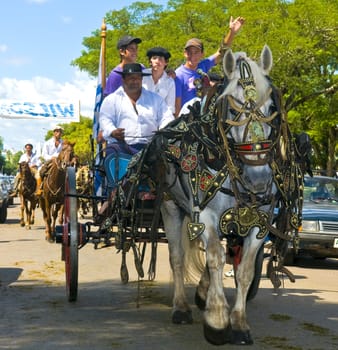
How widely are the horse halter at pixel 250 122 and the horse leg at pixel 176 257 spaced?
4.30 feet

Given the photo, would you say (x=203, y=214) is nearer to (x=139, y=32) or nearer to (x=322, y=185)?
(x=322, y=185)

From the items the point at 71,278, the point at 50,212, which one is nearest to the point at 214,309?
the point at 71,278

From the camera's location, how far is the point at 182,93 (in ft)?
30.4

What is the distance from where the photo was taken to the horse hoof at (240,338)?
614 cm

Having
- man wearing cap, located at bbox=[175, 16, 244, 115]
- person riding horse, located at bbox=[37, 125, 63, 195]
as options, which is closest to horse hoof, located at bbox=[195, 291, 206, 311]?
man wearing cap, located at bbox=[175, 16, 244, 115]

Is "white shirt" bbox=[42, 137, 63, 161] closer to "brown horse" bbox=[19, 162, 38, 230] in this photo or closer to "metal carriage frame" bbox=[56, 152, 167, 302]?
"brown horse" bbox=[19, 162, 38, 230]

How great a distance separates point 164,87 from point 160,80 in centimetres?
9

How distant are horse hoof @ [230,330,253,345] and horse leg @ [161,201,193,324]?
100 centimetres

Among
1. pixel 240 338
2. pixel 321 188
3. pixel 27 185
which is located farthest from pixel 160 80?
pixel 27 185

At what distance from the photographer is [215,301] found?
19.8ft

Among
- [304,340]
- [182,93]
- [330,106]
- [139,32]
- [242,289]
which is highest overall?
[139,32]

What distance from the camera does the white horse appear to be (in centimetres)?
607

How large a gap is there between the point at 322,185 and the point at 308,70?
18.1 m

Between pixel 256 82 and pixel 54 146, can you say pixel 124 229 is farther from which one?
pixel 54 146
